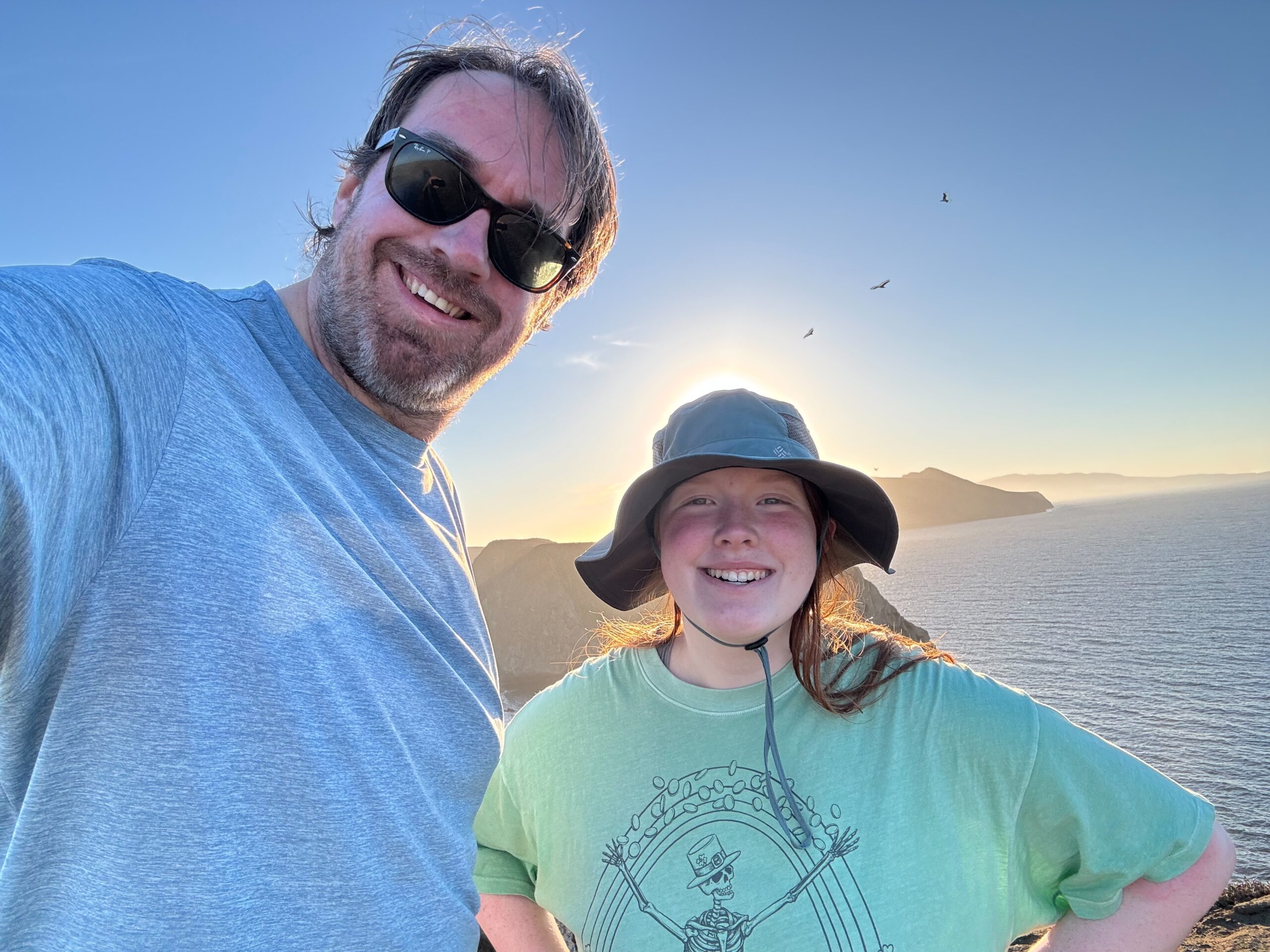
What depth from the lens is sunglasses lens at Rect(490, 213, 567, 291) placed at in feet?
6.61

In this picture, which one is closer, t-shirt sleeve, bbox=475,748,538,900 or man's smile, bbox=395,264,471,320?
man's smile, bbox=395,264,471,320

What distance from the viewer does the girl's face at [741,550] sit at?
1.96 metres

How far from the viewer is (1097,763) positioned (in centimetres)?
174

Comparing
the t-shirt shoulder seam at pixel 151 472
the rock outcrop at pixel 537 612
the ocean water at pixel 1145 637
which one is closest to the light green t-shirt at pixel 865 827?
the t-shirt shoulder seam at pixel 151 472

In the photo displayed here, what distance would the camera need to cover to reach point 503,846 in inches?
83.0

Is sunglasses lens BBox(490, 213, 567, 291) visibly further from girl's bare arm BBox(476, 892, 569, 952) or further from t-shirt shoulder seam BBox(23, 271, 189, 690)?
girl's bare arm BBox(476, 892, 569, 952)

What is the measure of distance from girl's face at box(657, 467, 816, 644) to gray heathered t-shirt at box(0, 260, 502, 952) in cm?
90

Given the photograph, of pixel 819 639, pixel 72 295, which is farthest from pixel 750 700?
pixel 72 295

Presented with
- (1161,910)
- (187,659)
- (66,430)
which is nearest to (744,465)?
(187,659)

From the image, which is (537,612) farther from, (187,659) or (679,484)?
(187,659)

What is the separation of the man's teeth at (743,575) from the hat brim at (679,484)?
328 mm

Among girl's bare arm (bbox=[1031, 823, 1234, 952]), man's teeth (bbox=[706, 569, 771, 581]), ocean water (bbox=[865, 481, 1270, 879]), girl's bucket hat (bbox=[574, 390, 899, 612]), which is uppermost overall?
girl's bucket hat (bbox=[574, 390, 899, 612])

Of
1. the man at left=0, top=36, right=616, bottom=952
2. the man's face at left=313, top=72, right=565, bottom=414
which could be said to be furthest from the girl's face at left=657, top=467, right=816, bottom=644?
the man's face at left=313, top=72, right=565, bottom=414

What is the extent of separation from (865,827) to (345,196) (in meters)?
2.48
